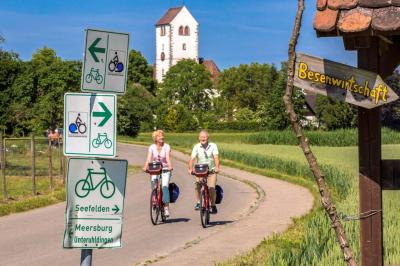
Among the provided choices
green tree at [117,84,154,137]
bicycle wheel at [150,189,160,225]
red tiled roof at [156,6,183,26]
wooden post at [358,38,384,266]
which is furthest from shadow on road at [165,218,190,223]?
red tiled roof at [156,6,183,26]

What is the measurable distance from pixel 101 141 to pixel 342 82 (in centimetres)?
213

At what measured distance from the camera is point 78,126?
6.40 metres

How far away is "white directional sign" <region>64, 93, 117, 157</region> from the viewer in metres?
6.38

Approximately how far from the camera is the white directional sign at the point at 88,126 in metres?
6.38

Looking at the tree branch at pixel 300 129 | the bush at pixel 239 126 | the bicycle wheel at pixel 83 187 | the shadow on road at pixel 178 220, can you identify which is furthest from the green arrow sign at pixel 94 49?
the bush at pixel 239 126

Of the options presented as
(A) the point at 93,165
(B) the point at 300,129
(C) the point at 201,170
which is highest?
(B) the point at 300,129

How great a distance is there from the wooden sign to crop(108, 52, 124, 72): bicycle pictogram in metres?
2.00

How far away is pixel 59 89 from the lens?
70375mm

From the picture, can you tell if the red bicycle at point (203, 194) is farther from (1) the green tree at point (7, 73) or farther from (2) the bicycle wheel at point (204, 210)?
(1) the green tree at point (7, 73)

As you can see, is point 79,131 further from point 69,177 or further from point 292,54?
point 292,54

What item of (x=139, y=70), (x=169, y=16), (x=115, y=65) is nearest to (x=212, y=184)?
(x=115, y=65)

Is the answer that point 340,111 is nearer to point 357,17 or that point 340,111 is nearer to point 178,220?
point 357,17

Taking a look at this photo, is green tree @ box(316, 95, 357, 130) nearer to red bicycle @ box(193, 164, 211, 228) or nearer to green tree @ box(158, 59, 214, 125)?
red bicycle @ box(193, 164, 211, 228)

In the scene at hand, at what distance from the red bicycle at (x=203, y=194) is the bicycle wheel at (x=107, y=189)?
9330mm
